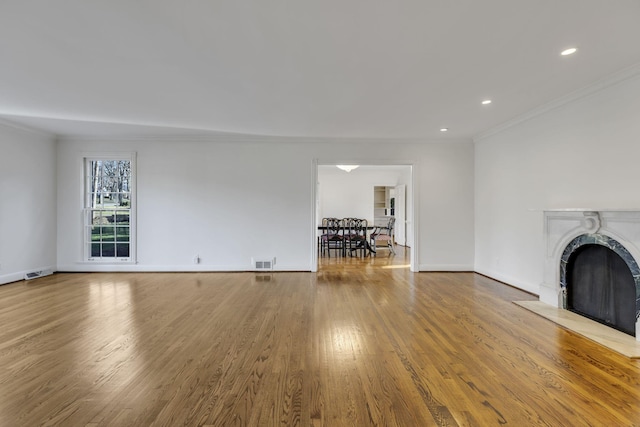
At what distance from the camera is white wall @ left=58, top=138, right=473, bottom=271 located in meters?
5.75

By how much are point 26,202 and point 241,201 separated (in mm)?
3549

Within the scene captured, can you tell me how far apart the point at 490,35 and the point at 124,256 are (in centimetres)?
648

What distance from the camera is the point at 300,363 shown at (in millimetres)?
2324

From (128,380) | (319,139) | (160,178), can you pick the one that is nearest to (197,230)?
(160,178)

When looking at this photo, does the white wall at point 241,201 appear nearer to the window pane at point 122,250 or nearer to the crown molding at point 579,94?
the window pane at point 122,250

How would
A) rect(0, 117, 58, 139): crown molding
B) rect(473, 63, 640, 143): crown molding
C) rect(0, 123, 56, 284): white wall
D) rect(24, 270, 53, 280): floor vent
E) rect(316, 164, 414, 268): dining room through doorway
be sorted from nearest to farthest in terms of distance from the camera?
rect(473, 63, 640, 143): crown molding
rect(0, 117, 58, 139): crown molding
rect(0, 123, 56, 284): white wall
rect(24, 270, 53, 280): floor vent
rect(316, 164, 414, 268): dining room through doorway

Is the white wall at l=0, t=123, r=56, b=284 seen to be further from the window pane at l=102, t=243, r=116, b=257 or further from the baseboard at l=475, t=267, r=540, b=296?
the baseboard at l=475, t=267, r=540, b=296

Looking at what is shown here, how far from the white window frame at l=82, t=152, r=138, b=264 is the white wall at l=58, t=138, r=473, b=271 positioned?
89mm

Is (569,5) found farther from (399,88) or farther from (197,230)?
(197,230)

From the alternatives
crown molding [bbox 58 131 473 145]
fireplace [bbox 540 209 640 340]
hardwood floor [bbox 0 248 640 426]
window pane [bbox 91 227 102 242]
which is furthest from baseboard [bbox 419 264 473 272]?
window pane [bbox 91 227 102 242]

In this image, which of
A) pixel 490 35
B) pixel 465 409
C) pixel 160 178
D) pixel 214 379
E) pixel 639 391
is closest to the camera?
pixel 465 409

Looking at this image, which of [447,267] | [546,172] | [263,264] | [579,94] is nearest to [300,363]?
[263,264]

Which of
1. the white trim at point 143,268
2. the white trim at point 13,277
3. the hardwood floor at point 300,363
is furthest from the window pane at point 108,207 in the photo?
the hardwood floor at point 300,363

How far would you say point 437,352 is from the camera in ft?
8.24
